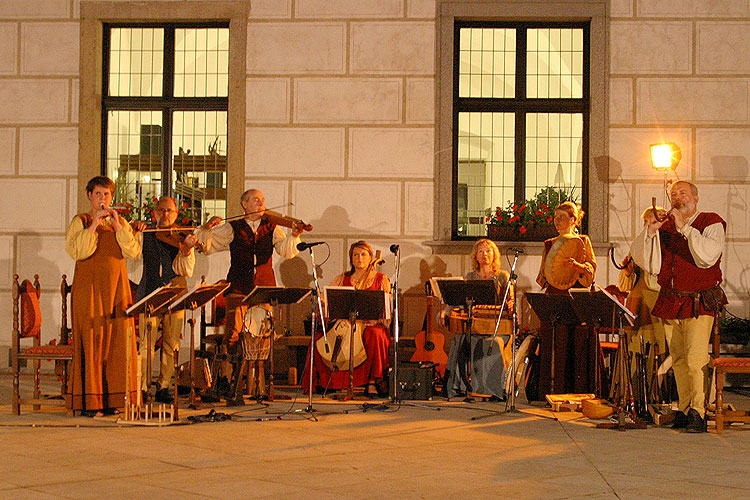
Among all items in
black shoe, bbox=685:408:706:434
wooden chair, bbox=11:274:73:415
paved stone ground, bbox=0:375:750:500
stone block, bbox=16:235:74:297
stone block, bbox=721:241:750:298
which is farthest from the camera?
stone block, bbox=16:235:74:297

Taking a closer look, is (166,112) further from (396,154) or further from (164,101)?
(396,154)

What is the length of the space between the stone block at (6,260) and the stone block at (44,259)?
3.1 inches

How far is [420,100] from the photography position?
9531 mm

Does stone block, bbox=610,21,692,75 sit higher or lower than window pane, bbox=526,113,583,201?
higher

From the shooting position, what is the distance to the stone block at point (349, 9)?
9562mm

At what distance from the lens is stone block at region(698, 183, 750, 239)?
9367 millimetres

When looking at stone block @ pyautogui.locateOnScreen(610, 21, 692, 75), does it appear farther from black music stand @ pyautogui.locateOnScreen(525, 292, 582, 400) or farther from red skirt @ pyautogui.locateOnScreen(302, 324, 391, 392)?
red skirt @ pyautogui.locateOnScreen(302, 324, 391, 392)

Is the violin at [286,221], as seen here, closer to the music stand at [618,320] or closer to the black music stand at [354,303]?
the black music stand at [354,303]

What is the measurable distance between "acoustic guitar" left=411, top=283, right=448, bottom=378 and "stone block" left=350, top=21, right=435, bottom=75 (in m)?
2.32

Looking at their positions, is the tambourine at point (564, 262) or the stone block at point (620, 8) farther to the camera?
the stone block at point (620, 8)

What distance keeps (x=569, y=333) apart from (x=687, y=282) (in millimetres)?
1655

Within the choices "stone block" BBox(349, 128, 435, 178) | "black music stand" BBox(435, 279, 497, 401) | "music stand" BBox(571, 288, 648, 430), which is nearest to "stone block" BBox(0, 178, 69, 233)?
A: "stone block" BBox(349, 128, 435, 178)

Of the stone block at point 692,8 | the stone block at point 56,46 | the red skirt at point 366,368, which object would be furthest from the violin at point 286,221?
the stone block at point 692,8

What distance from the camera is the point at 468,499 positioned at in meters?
4.29
